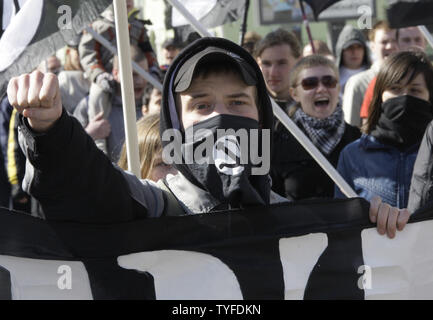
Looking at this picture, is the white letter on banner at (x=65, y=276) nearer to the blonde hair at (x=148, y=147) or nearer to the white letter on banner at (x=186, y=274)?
the white letter on banner at (x=186, y=274)

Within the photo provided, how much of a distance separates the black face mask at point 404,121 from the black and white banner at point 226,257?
1.33 meters

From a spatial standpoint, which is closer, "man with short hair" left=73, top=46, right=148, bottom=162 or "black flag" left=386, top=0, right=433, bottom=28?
"black flag" left=386, top=0, right=433, bottom=28

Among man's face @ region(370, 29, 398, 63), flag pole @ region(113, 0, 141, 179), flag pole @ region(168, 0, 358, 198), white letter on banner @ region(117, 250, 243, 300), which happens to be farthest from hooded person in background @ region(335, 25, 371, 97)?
white letter on banner @ region(117, 250, 243, 300)

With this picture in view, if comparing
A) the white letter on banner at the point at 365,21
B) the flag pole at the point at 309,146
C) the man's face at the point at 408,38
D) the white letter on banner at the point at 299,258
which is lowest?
the white letter on banner at the point at 299,258

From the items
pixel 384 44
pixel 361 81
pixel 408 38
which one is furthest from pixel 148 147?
pixel 408 38

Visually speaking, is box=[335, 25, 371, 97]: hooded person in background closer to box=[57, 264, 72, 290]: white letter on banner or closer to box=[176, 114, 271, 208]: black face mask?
box=[176, 114, 271, 208]: black face mask

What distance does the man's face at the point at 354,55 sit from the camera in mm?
6789

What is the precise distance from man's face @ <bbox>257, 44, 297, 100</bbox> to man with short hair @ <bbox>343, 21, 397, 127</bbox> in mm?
507

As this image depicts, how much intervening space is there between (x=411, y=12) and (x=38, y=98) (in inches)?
98.0

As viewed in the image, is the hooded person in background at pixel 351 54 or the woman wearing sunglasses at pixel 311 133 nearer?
the woman wearing sunglasses at pixel 311 133

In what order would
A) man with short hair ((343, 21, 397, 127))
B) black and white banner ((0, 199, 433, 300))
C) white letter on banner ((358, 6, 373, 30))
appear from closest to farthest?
black and white banner ((0, 199, 433, 300)) → white letter on banner ((358, 6, 373, 30)) → man with short hair ((343, 21, 397, 127))

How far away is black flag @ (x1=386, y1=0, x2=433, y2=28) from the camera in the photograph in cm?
387

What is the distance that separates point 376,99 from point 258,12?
21.1 feet

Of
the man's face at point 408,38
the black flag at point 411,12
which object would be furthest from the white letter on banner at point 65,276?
the man's face at point 408,38
